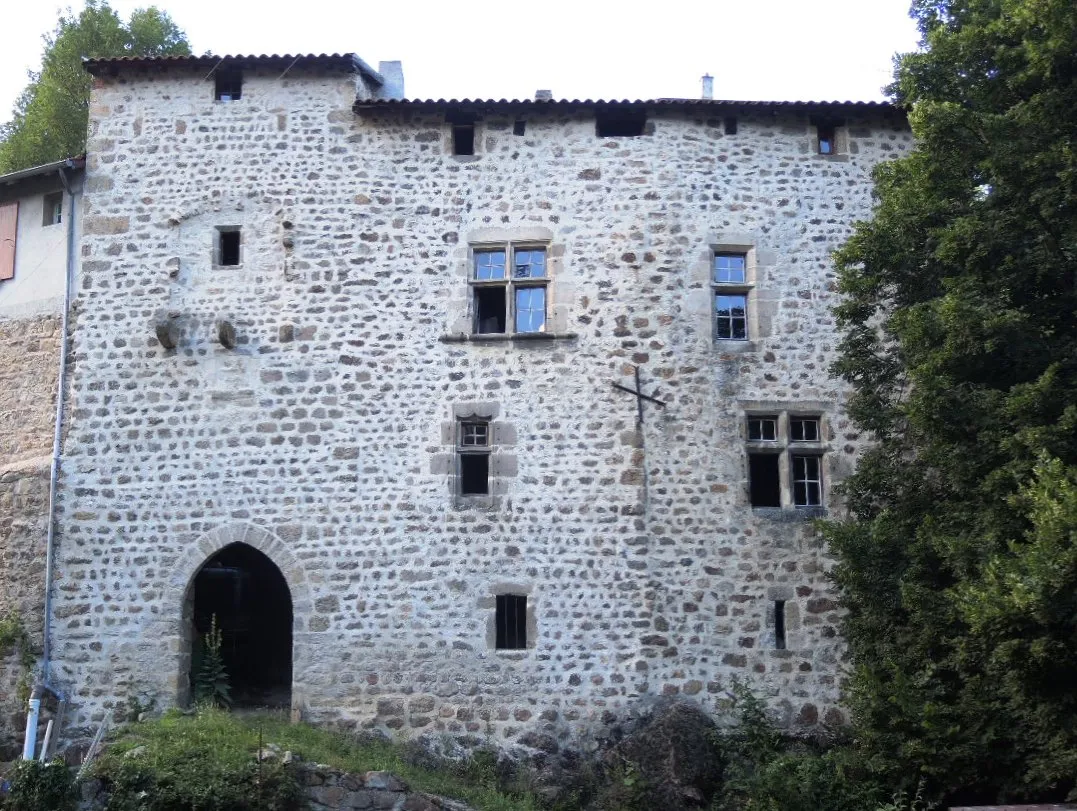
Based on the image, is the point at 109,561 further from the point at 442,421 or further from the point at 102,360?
the point at 442,421

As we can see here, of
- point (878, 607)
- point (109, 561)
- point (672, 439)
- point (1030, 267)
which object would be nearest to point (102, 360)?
point (109, 561)

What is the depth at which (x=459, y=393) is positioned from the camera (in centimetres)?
1619

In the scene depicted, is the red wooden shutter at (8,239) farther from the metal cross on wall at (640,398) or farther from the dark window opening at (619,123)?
the metal cross on wall at (640,398)

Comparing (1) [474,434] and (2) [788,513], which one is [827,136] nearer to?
(2) [788,513]

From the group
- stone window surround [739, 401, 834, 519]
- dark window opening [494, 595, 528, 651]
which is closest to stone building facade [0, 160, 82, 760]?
dark window opening [494, 595, 528, 651]

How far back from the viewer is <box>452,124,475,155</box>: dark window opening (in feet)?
56.0

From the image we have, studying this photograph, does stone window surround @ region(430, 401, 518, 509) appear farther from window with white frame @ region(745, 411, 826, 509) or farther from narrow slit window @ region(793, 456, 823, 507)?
narrow slit window @ region(793, 456, 823, 507)

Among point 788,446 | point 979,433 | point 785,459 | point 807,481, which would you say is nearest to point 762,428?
point 788,446

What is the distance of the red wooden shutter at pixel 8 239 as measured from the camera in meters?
17.9

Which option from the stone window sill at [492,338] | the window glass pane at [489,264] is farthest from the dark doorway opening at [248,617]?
the window glass pane at [489,264]

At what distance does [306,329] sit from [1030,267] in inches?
350

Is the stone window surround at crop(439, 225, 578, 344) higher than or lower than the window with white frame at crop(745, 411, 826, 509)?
higher

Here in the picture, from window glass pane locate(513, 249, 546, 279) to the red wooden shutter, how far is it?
7311 millimetres

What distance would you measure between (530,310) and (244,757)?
6688mm
